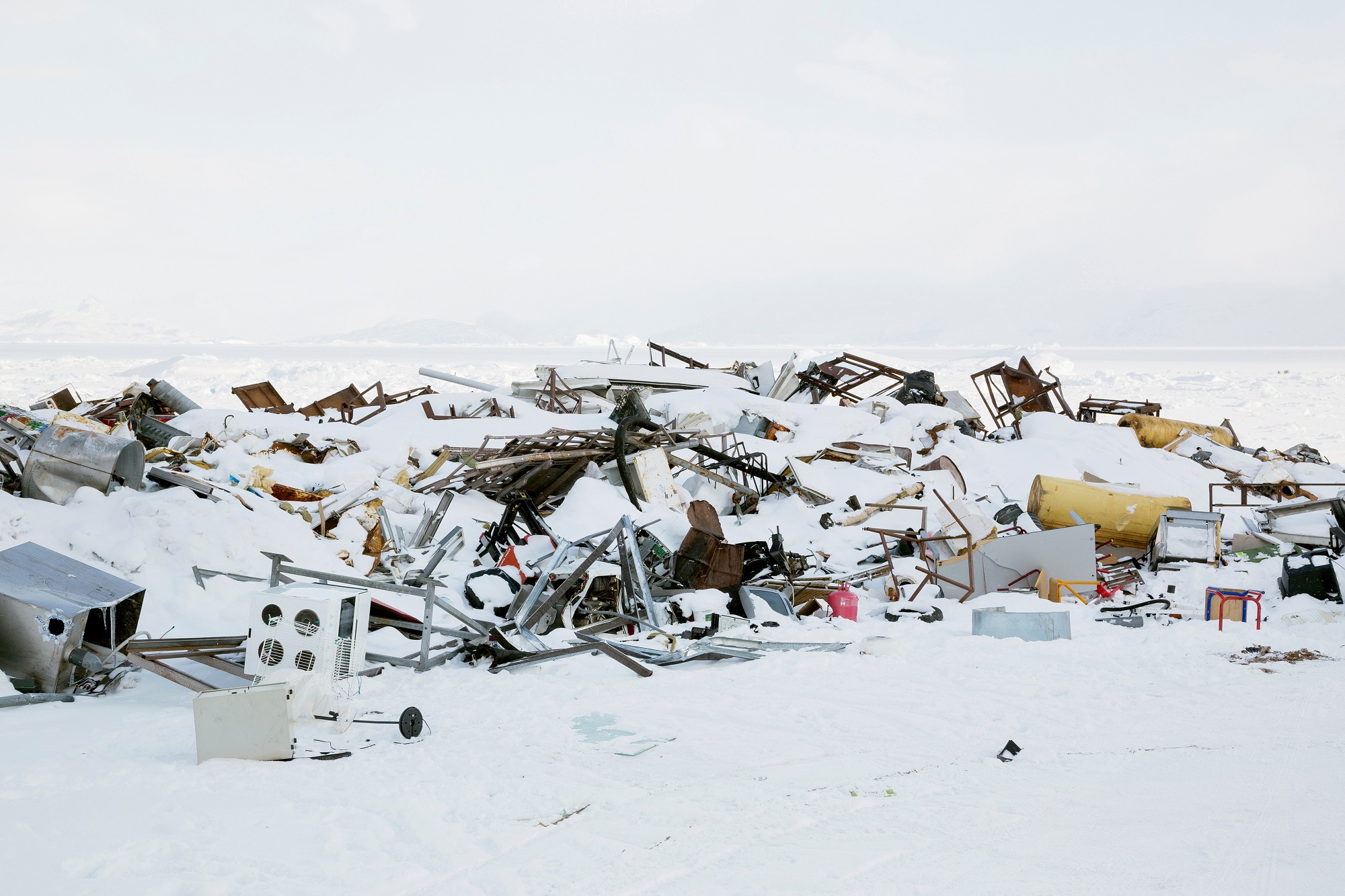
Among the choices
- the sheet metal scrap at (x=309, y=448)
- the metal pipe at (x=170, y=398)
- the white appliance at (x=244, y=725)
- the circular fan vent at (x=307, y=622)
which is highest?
the metal pipe at (x=170, y=398)

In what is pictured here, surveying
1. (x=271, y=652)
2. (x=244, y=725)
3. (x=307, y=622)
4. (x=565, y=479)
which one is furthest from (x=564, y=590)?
(x=565, y=479)

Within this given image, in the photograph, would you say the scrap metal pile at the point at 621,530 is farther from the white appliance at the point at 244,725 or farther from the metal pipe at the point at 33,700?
the white appliance at the point at 244,725

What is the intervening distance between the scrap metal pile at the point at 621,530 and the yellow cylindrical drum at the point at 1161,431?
0.24 ft

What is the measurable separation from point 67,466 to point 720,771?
6584 mm

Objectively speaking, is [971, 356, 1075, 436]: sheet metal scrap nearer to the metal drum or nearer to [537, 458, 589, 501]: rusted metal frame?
[537, 458, 589, 501]: rusted metal frame

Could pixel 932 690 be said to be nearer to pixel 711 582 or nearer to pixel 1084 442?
pixel 711 582

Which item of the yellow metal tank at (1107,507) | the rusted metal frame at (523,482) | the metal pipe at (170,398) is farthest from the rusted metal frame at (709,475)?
the metal pipe at (170,398)

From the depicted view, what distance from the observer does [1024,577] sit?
30.7 ft

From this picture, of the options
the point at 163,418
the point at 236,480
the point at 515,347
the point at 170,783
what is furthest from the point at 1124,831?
the point at 515,347

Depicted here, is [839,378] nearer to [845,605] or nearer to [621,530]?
[845,605]

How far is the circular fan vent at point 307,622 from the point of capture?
5304mm

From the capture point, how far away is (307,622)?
17.5 ft

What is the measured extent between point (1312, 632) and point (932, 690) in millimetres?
3964

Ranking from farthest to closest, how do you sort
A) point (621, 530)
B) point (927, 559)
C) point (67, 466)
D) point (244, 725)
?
point (927, 559), point (621, 530), point (67, 466), point (244, 725)
